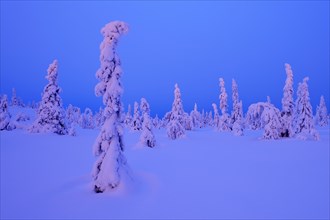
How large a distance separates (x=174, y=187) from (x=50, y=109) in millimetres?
21644

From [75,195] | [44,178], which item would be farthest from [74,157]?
[75,195]

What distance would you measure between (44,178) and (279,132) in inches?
1159

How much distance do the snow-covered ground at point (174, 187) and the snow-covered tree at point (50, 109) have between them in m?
7.43

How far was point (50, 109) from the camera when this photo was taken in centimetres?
3334

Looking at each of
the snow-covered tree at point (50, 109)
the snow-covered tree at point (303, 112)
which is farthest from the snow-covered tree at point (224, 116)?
the snow-covered tree at point (50, 109)

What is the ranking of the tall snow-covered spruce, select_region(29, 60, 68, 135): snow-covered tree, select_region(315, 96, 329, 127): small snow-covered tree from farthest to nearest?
select_region(315, 96, 329, 127): small snow-covered tree
select_region(29, 60, 68, 135): snow-covered tree
the tall snow-covered spruce

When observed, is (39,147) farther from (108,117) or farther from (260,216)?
(260,216)

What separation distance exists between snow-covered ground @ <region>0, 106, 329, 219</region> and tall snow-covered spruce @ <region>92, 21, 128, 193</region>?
813 mm

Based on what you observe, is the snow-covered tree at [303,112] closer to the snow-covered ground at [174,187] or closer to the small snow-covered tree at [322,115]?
the snow-covered ground at [174,187]

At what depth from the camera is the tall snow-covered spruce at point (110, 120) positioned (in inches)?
581

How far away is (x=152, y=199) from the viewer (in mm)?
14562

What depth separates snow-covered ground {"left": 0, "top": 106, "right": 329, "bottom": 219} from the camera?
1320 centimetres

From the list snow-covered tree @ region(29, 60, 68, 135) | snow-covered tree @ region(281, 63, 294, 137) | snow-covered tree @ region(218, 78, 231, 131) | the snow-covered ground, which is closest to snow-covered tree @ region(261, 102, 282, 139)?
snow-covered tree @ region(281, 63, 294, 137)

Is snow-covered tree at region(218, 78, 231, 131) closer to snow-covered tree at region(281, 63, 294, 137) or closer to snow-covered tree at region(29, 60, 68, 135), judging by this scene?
snow-covered tree at region(281, 63, 294, 137)
